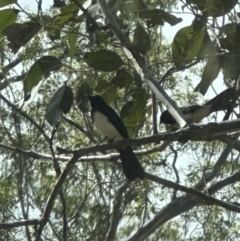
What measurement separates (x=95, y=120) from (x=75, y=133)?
1.55 metres

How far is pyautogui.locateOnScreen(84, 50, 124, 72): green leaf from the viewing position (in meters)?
3.78

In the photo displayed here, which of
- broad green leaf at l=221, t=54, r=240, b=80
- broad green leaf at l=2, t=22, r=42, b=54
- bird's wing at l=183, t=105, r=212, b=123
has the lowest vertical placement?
broad green leaf at l=2, t=22, r=42, b=54

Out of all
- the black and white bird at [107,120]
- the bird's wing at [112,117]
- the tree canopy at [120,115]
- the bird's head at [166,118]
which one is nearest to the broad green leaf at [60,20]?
the tree canopy at [120,115]

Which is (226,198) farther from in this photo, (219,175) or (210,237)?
(219,175)

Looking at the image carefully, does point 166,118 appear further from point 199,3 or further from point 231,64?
point 199,3

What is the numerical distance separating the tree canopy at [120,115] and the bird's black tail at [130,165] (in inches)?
3.8

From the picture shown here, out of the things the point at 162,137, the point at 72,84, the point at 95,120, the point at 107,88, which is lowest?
the point at 162,137

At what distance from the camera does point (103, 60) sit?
3.80m

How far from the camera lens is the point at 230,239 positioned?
24.4 ft

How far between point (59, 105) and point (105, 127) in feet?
5.73

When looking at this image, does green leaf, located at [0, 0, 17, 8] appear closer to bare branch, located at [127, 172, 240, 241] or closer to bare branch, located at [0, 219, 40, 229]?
bare branch, located at [0, 219, 40, 229]

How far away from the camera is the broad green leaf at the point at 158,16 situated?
3.65 metres

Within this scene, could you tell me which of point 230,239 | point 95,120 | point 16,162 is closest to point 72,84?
point 95,120

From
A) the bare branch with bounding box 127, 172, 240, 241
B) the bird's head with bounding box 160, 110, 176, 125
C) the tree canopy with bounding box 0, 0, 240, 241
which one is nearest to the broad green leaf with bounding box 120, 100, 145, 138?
the tree canopy with bounding box 0, 0, 240, 241
